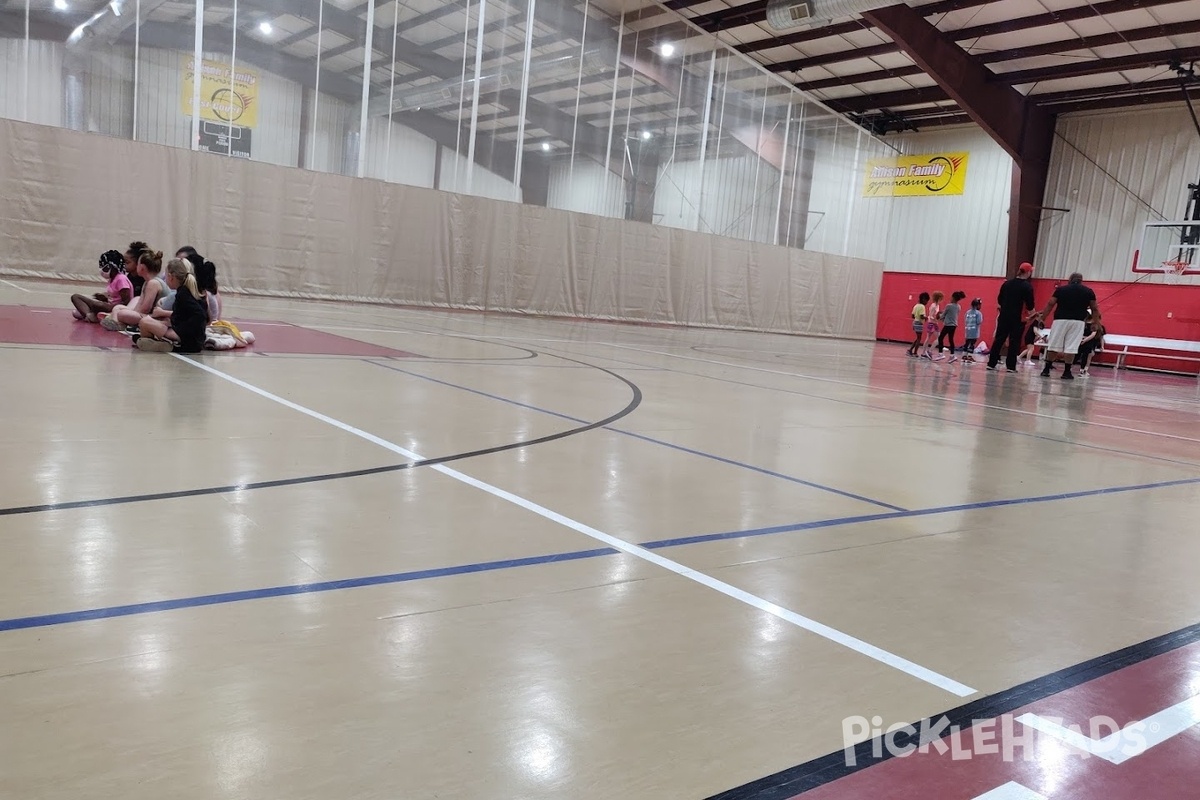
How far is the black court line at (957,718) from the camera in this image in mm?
1521

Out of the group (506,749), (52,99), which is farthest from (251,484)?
(52,99)

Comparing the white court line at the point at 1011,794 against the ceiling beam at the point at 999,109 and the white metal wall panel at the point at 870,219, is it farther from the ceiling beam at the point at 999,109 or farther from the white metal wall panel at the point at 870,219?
the white metal wall panel at the point at 870,219

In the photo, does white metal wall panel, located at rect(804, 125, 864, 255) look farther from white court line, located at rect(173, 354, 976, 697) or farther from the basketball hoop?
white court line, located at rect(173, 354, 976, 697)

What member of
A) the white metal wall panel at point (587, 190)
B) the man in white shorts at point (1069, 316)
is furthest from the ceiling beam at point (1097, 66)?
the white metal wall panel at point (587, 190)

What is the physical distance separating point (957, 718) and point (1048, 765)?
20 centimetres

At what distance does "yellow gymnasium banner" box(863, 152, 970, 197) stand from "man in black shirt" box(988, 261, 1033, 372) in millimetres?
13506

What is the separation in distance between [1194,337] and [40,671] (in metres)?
26.8

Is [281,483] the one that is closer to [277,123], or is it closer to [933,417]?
[933,417]

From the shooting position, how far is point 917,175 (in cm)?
2839

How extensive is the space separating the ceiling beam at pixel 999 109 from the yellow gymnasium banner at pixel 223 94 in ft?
45.4

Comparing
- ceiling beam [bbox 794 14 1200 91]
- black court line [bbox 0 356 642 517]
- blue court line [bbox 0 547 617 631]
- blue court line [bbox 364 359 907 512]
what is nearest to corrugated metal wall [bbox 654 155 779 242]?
ceiling beam [bbox 794 14 1200 91]

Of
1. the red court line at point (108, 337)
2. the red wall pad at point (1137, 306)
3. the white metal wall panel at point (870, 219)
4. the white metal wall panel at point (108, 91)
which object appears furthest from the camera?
the white metal wall panel at point (870, 219)

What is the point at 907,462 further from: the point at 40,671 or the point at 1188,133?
the point at 1188,133

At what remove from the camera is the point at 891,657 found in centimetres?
214
